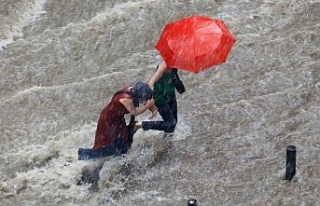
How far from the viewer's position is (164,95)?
10.9 m

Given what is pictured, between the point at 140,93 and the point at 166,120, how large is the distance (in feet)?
3.51

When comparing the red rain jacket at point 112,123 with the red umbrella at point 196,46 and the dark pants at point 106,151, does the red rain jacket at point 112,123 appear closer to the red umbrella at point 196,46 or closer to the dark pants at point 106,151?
the dark pants at point 106,151

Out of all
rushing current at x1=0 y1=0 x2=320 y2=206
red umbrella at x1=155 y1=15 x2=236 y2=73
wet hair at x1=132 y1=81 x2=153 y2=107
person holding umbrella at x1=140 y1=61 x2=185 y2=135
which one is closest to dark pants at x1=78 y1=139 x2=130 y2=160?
rushing current at x1=0 y1=0 x2=320 y2=206

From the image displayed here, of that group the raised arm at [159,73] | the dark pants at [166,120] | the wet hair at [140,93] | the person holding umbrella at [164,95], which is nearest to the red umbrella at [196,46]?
the raised arm at [159,73]

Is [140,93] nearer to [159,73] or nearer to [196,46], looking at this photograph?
[159,73]

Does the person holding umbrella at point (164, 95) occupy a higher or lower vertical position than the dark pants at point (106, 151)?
higher

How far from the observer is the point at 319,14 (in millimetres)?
14953

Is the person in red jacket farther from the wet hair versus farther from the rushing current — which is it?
the rushing current

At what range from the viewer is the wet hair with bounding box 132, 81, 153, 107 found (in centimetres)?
1030

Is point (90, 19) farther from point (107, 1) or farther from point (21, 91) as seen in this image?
point (21, 91)

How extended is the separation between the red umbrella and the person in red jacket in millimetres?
606

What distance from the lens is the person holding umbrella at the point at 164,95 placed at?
10.8 metres

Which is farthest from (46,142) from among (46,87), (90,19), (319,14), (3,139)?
(319,14)

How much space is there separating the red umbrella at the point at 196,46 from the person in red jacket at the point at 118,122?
1.99 feet
